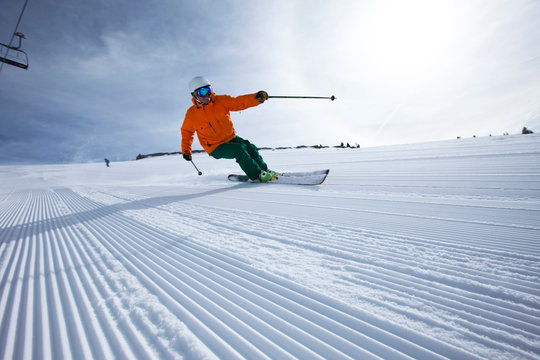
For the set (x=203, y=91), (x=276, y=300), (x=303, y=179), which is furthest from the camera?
(x=203, y=91)

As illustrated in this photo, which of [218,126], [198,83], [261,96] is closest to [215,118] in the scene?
[218,126]

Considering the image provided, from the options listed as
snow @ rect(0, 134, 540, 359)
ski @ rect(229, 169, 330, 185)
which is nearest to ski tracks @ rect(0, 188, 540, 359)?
A: snow @ rect(0, 134, 540, 359)

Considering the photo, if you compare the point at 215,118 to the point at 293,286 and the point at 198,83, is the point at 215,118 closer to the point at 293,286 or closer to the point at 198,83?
the point at 198,83

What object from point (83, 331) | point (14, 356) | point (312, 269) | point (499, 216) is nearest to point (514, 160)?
point (499, 216)

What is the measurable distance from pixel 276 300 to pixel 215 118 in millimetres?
3430

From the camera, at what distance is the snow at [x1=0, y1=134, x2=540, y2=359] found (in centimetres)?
62

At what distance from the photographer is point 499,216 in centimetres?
137

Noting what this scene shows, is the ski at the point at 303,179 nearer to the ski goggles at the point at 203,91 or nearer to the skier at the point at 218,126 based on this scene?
the skier at the point at 218,126

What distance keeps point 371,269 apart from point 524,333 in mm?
446

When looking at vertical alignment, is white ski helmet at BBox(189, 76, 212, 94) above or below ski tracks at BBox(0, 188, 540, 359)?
above

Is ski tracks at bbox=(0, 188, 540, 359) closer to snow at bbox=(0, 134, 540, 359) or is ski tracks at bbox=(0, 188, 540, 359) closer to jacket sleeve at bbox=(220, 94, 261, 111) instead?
snow at bbox=(0, 134, 540, 359)

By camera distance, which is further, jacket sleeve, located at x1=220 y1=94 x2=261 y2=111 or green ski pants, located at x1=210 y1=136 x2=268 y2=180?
green ski pants, located at x1=210 y1=136 x2=268 y2=180

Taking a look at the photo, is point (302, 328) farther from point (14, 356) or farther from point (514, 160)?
point (514, 160)

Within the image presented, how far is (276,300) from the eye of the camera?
0.81 meters
